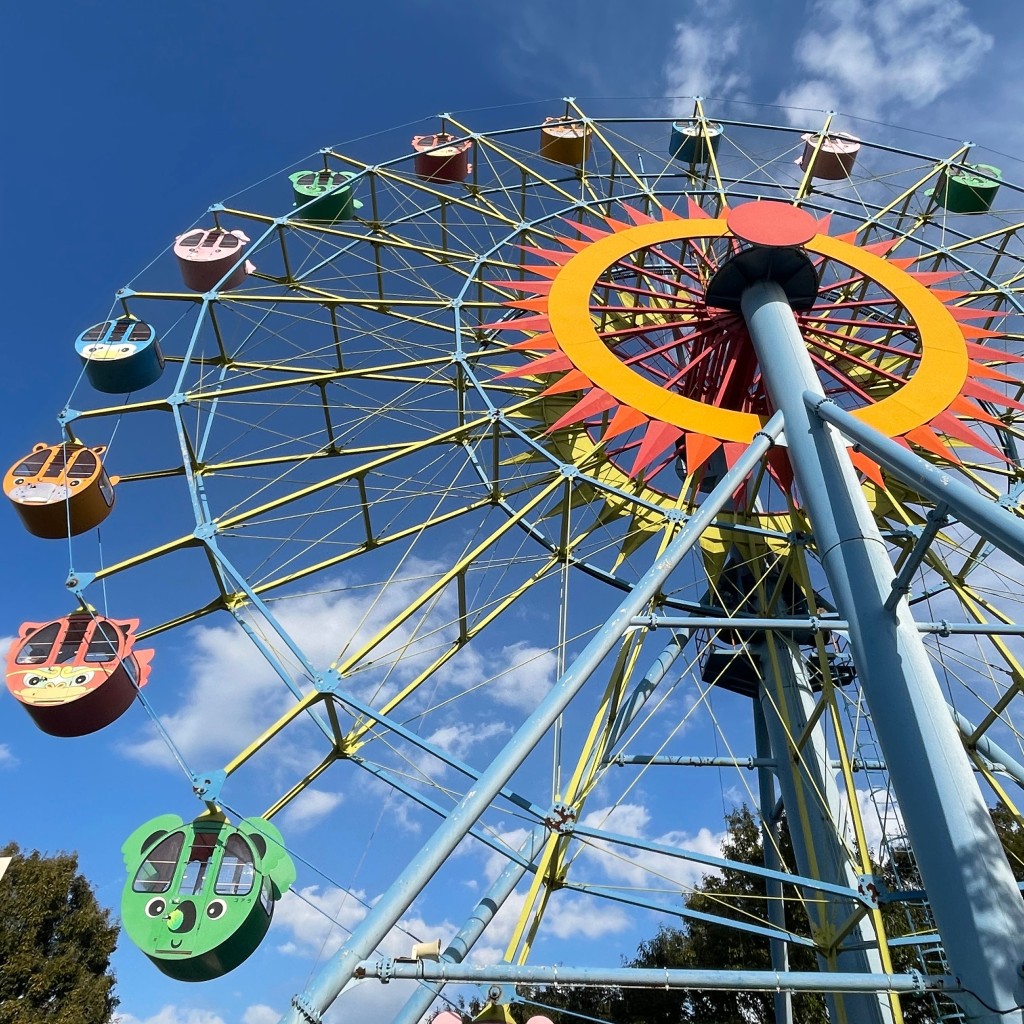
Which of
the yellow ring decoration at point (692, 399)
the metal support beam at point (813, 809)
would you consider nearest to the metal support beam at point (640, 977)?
the metal support beam at point (813, 809)

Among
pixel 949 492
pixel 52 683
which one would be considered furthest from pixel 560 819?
pixel 52 683

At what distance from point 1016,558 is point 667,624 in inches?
151

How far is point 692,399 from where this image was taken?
517 inches

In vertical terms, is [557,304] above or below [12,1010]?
above

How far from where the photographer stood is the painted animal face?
9797 mm

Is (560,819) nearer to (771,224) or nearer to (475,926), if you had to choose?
(475,926)

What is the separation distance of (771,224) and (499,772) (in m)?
7.75

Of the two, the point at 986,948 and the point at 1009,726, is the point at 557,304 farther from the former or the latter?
the point at 986,948

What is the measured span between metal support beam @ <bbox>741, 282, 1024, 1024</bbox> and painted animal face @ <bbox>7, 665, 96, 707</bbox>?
8.22 m

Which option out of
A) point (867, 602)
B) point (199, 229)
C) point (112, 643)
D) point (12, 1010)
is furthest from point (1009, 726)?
point (12, 1010)

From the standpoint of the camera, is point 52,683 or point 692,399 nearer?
point 52,683

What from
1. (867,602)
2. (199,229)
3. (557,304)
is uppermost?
(199,229)

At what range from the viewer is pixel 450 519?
12500 mm

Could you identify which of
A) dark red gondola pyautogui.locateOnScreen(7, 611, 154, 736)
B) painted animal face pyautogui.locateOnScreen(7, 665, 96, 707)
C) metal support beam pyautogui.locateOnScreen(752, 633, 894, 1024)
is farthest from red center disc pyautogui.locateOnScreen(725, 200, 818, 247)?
painted animal face pyautogui.locateOnScreen(7, 665, 96, 707)
